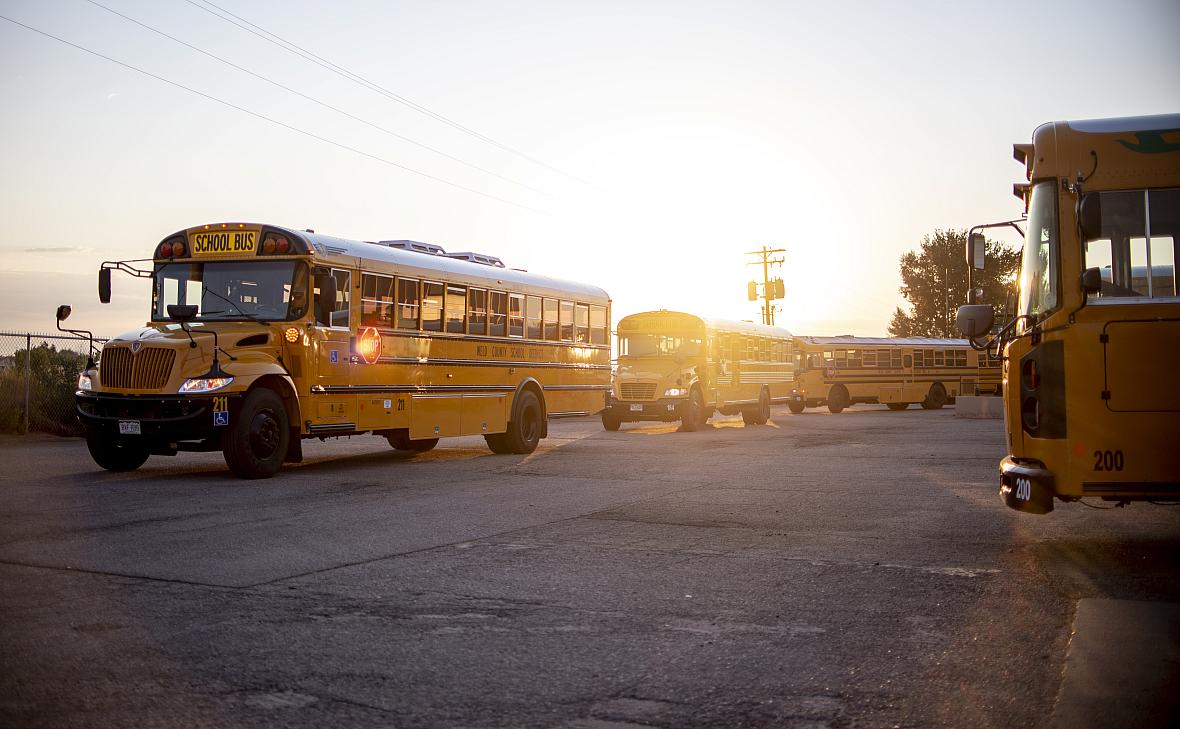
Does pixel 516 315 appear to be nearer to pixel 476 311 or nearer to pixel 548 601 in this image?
pixel 476 311

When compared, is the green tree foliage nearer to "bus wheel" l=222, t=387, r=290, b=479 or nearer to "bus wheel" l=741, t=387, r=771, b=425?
"bus wheel" l=222, t=387, r=290, b=479

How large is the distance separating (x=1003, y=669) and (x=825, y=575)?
215 cm

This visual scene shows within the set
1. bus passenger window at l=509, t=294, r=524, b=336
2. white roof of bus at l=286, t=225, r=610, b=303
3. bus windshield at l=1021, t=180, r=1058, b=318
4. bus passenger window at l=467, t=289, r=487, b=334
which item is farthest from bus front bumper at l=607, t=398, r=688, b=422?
bus windshield at l=1021, t=180, r=1058, b=318

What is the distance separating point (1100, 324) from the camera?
696cm

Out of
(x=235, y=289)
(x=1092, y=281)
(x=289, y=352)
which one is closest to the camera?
(x=1092, y=281)


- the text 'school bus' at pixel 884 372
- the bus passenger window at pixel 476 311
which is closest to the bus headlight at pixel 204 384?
the bus passenger window at pixel 476 311

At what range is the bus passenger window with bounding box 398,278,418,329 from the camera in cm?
1480

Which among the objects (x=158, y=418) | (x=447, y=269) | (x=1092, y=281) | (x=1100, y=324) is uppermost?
(x=447, y=269)

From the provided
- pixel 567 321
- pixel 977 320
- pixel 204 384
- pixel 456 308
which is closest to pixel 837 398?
pixel 567 321

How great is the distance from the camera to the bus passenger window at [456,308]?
15.8 m

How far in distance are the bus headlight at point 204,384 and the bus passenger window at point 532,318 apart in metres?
6.58

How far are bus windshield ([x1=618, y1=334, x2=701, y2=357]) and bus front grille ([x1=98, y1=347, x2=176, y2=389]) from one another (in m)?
15.7

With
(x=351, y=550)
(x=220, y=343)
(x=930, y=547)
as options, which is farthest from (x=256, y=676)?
(x=220, y=343)

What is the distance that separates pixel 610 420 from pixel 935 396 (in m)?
24.4
